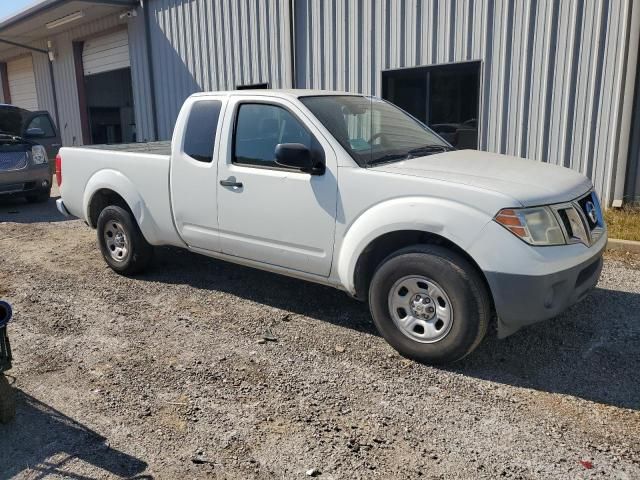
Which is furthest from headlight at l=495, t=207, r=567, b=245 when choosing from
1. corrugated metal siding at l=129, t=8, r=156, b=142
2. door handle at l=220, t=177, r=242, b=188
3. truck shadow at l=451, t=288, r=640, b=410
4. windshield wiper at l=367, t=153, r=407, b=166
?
corrugated metal siding at l=129, t=8, r=156, b=142

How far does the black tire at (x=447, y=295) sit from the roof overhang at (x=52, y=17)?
13170mm

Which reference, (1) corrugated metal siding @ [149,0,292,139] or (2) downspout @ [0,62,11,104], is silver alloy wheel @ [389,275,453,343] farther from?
(2) downspout @ [0,62,11,104]

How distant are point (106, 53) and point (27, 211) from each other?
777 centimetres

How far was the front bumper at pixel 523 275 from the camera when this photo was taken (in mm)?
3352

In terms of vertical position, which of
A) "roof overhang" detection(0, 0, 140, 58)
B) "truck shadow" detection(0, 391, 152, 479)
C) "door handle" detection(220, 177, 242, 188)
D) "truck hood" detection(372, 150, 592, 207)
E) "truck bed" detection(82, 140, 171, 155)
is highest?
"roof overhang" detection(0, 0, 140, 58)

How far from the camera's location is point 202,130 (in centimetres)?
504

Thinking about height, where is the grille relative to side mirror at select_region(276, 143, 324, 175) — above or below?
below

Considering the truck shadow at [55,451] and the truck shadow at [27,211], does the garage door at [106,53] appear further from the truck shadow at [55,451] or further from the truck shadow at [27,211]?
the truck shadow at [55,451]

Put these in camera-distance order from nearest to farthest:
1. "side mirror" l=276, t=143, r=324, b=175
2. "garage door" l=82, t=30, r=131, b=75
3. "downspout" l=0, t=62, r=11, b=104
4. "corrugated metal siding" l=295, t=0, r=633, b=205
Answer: "side mirror" l=276, t=143, r=324, b=175, "corrugated metal siding" l=295, t=0, r=633, b=205, "garage door" l=82, t=30, r=131, b=75, "downspout" l=0, t=62, r=11, b=104

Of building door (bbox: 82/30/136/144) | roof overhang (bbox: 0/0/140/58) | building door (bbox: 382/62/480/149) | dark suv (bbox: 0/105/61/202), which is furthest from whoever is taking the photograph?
building door (bbox: 82/30/136/144)

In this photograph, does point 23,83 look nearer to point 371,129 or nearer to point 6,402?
point 371,129

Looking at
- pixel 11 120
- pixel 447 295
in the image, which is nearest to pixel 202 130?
pixel 447 295

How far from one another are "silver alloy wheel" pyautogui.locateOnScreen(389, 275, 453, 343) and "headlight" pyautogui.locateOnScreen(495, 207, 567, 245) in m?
0.60

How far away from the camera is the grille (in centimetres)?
1006
